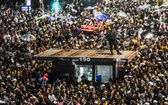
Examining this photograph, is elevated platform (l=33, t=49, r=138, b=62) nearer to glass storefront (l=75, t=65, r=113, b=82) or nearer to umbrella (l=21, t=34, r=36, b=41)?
glass storefront (l=75, t=65, r=113, b=82)

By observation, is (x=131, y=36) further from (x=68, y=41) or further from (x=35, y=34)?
(x=35, y=34)

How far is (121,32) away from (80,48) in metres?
6.11

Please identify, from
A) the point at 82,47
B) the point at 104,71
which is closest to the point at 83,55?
the point at 104,71

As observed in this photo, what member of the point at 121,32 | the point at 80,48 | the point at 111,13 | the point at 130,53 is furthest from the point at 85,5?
the point at 130,53

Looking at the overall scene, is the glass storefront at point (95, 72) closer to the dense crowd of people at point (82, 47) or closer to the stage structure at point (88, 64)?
the stage structure at point (88, 64)

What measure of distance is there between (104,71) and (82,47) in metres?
6.61

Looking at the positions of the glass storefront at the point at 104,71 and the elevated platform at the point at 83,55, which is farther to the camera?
the glass storefront at the point at 104,71

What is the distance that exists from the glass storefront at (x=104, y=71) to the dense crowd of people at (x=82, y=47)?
2.76ft

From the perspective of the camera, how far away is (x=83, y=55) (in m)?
36.5

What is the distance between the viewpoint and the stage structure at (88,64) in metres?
35.2

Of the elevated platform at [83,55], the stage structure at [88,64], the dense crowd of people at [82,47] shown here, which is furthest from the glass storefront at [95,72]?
the dense crowd of people at [82,47]

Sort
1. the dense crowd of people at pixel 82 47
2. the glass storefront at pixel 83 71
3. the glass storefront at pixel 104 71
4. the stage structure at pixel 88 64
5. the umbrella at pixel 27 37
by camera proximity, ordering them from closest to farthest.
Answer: the dense crowd of people at pixel 82 47, the stage structure at pixel 88 64, the glass storefront at pixel 104 71, the glass storefront at pixel 83 71, the umbrella at pixel 27 37

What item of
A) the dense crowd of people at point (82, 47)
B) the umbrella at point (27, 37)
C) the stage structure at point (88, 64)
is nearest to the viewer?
the dense crowd of people at point (82, 47)

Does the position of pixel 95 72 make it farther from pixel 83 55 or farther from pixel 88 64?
pixel 83 55
